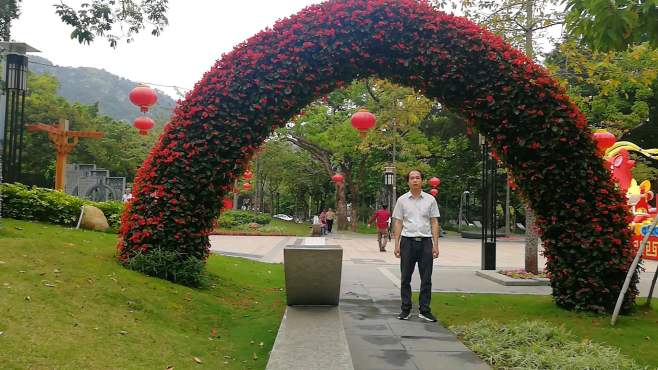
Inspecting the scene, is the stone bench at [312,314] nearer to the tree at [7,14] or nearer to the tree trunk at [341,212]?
the tree at [7,14]

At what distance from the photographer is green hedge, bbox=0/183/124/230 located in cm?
955

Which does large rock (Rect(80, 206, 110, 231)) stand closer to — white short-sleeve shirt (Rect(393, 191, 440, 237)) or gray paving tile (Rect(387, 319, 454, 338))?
gray paving tile (Rect(387, 319, 454, 338))

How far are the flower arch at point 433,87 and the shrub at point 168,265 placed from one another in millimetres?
117

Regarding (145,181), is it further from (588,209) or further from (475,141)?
(475,141)

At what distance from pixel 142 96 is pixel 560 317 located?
8441 millimetres

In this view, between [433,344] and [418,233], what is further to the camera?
[418,233]

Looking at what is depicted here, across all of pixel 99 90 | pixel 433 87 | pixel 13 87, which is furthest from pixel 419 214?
pixel 99 90

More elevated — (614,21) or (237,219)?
(614,21)

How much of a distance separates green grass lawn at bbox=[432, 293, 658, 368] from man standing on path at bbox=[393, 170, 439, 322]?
687mm

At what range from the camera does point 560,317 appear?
270 inches

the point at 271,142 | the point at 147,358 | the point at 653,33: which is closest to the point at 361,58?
the point at 653,33

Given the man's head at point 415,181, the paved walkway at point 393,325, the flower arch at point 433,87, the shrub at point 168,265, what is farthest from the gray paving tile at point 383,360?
the flower arch at point 433,87

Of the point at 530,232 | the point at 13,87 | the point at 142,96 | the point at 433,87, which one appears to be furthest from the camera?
the point at 530,232

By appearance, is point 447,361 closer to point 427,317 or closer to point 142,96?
point 427,317
